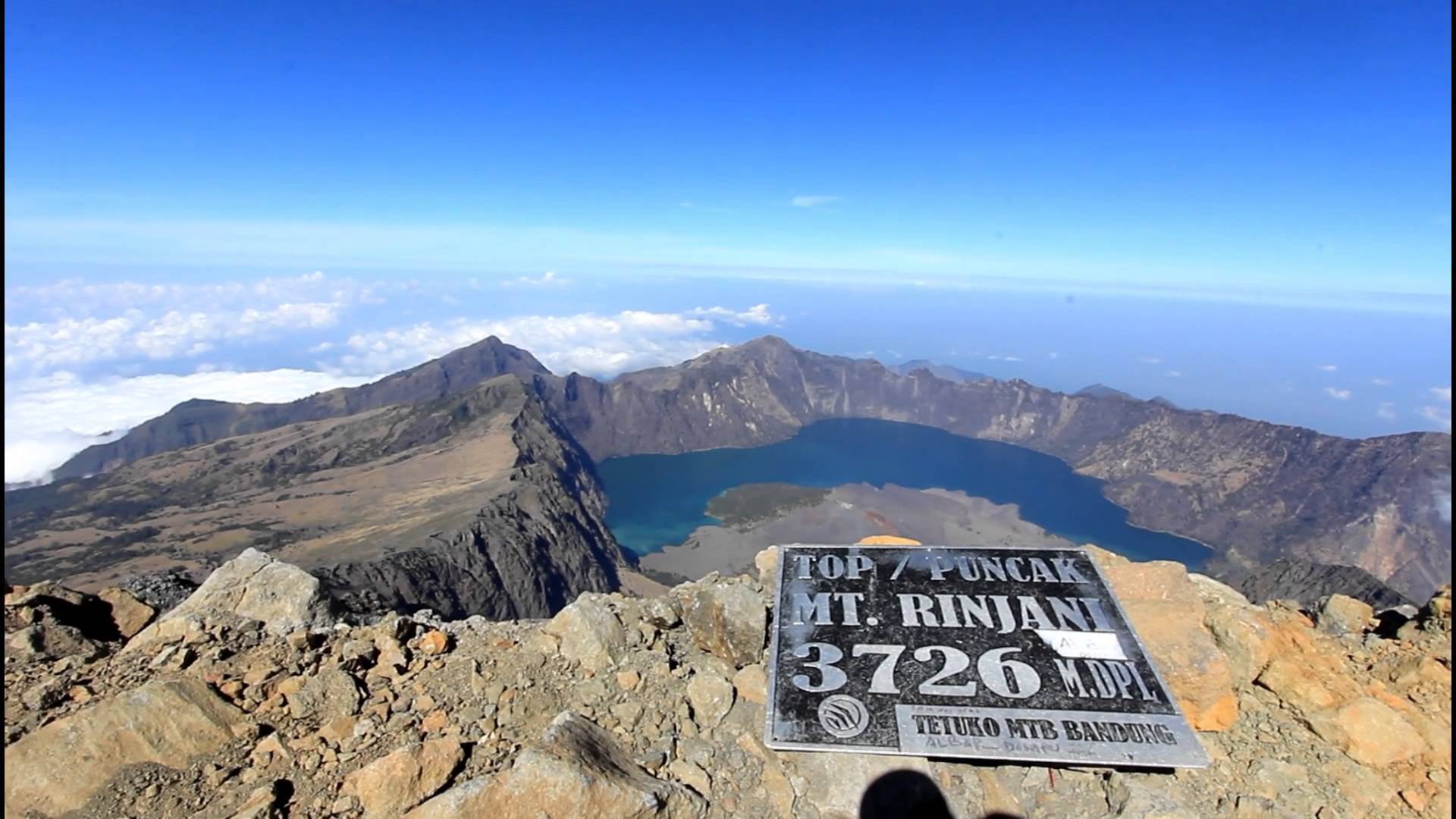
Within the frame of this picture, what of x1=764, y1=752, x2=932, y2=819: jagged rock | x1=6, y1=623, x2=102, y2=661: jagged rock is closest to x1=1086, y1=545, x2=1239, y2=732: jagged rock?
x1=764, y1=752, x2=932, y2=819: jagged rock

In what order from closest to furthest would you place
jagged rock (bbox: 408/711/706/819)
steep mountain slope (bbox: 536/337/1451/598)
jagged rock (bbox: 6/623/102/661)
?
jagged rock (bbox: 408/711/706/819) → jagged rock (bbox: 6/623/102/661) → steep mountain slope (bbox: 536/337/1451/598)

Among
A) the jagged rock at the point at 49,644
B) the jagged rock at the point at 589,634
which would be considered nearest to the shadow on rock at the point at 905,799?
the jagged rock at the point at 589,634

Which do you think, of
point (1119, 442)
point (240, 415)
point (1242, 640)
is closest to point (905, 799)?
point (1242, 640)

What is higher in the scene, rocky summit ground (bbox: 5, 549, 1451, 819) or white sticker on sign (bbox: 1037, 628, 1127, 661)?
white sticker on sign (bbox: 1037, 628, 1127, 661)

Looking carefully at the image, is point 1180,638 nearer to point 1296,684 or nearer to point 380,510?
point 1296,684

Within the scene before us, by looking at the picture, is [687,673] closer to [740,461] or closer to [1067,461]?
[740,461]

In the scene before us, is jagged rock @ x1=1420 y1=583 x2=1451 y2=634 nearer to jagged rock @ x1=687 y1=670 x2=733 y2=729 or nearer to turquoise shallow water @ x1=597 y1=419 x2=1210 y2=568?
jagged rock @ x1=687 y1=670 x2=733 y2=729
